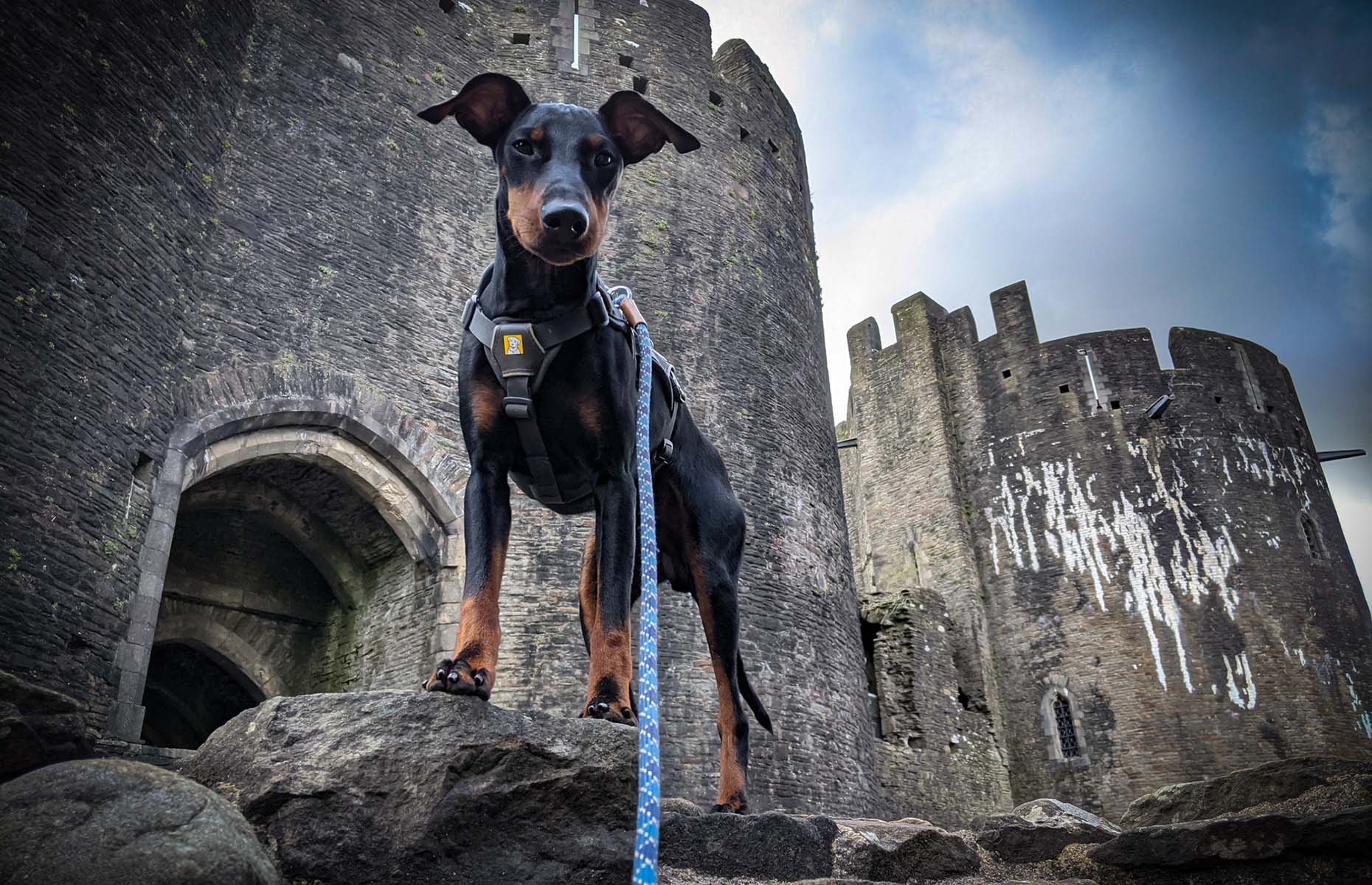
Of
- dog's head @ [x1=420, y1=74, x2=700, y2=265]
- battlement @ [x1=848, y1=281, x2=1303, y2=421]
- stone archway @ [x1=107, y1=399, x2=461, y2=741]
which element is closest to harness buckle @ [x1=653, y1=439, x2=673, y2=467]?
dog's head @ [x1=420, y1=74, x2=700, y2=265]

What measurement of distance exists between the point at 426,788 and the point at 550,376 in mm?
1190

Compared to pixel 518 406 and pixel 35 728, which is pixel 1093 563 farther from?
pixel 35 728

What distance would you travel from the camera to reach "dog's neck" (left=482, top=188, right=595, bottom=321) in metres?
2.84

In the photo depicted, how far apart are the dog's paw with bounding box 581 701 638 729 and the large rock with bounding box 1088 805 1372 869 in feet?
5.61

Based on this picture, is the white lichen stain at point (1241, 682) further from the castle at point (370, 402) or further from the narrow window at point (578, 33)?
the narrow window at point (578, 33)

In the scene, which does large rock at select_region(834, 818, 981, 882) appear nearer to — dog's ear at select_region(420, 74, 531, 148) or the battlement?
dog's ear at select_region(420, 74, 531, 148)

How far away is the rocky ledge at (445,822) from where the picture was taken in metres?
1.94

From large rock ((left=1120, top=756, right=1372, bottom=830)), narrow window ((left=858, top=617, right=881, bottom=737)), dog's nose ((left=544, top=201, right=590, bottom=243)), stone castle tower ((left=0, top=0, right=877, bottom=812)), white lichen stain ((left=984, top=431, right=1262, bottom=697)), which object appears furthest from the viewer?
white lichen stain ((left=984, top=431, right=1262, bottom=697))

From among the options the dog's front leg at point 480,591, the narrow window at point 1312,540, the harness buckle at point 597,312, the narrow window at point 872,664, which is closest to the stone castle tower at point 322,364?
the narrow window at point 872,664

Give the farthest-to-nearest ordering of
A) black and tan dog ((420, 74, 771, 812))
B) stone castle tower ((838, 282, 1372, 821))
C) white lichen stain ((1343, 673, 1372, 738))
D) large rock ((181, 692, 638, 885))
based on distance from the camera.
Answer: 1. white lichen stain ((1343, 673, 1372, 738))
2. stone castle tower ((838, 282, 1372, 821))
3. black and tan dog ((420, 74, 771, 812))
4. large rock ((181, 692, 638, 885))

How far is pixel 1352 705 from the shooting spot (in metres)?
18.7

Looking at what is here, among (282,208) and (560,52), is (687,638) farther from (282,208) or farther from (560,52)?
(560,52)

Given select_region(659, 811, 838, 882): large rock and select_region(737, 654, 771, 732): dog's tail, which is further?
select_region(737, 654, 771, 732): dog's tail

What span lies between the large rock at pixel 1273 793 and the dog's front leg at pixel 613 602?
2292 millimetres
